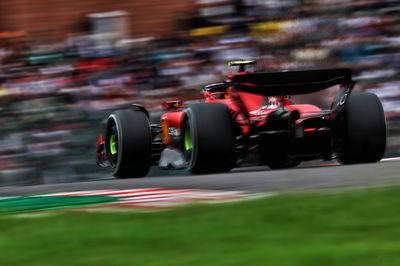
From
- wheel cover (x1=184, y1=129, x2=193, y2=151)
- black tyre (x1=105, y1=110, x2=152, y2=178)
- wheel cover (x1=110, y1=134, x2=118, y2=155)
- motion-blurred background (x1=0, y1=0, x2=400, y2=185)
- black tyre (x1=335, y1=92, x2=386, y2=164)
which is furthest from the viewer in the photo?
motion-blurred background (x1=0, y1=0, x2=400, y2=185)

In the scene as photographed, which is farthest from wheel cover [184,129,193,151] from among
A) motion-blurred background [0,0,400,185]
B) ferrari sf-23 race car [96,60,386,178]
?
motion-blurred background [0,0,400,185]

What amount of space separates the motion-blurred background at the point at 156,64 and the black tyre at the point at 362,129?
2.59 m

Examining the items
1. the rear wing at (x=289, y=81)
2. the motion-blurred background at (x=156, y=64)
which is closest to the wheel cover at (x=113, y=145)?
the motion-blurred background at (x=156, y=64)

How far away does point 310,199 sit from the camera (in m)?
4.62

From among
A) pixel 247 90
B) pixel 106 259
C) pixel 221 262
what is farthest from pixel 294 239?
pixel 247 90

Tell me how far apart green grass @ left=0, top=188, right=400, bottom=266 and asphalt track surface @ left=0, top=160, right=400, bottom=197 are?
1109 mm

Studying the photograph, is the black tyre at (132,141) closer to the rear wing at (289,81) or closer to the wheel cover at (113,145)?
the wheel cover at (113,145)

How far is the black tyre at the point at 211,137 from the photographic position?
784 cm

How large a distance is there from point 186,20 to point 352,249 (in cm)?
1106

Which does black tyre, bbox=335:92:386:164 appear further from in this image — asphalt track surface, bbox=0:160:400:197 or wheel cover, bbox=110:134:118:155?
wheel cover, bbox=110:134:118:155

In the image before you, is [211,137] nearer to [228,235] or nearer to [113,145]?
[113,145]

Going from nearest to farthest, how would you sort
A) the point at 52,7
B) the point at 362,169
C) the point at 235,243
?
the point at 235,243 < the point at 362,169 < the point at 52,7

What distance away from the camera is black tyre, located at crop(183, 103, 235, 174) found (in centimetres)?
784

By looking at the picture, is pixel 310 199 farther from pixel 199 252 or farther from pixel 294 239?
pixel 199 252
